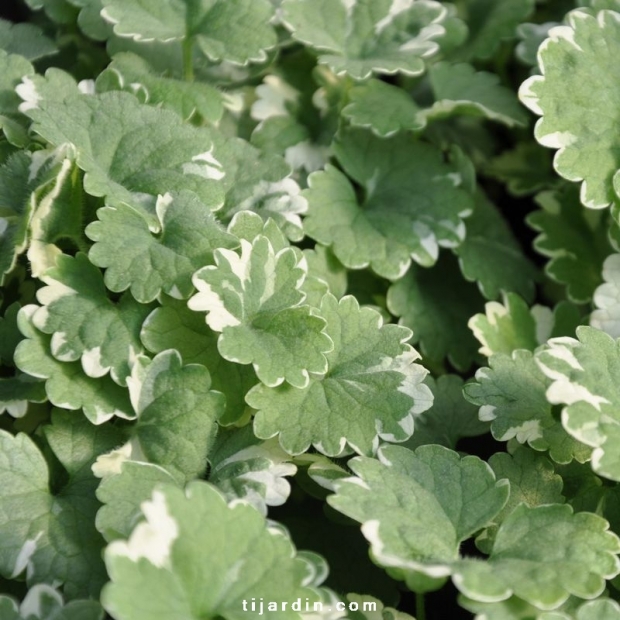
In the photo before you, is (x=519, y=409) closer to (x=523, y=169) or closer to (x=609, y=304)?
(x=609, y=304)

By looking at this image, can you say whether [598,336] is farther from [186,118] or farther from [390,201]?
[186,118]

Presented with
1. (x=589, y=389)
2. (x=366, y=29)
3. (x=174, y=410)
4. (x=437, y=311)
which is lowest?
(x=437, y=311)

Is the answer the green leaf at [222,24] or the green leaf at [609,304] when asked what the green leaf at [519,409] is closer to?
the green leaf at [609,304]

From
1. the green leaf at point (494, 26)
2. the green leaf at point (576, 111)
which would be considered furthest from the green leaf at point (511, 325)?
the green leaf at point (494, 26)

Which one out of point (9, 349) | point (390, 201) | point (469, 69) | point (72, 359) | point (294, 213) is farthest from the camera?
point (469, 69)

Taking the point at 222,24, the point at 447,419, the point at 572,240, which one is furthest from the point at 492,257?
the point at 222,24

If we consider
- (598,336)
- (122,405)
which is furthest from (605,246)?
(122,405)

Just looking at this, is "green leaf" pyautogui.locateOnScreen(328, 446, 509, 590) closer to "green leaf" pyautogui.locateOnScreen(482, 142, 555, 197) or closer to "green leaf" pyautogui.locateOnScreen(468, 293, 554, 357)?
"green leaf" pyautogui.locateOnScreen(468, 293, 554, 357)
